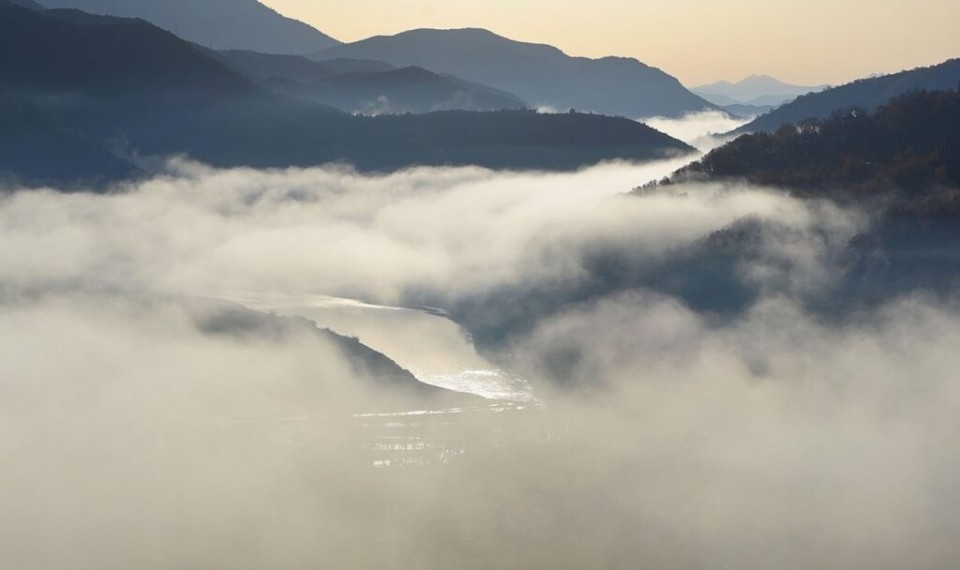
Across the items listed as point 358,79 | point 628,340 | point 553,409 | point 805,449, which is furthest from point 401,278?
point 358,79

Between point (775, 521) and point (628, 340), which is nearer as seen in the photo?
point (775, 521)

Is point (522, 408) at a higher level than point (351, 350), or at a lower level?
lower

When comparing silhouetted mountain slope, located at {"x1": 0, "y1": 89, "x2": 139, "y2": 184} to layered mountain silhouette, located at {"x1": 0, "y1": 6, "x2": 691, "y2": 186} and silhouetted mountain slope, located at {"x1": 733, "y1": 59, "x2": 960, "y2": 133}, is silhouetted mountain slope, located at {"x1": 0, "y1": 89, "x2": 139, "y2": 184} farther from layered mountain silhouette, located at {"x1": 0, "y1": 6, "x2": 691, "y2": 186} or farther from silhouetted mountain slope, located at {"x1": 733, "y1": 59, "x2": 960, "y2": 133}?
silhouetted mountain slope, located at {"x1": 733, "y1": 59, "x2": 960, "y2": 133}

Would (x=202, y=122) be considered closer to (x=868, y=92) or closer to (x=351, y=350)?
(x=868, y=92)

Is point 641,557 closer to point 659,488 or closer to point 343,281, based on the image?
point 659,488

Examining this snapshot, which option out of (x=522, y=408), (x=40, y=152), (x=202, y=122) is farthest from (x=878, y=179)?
(x=202, y=122)

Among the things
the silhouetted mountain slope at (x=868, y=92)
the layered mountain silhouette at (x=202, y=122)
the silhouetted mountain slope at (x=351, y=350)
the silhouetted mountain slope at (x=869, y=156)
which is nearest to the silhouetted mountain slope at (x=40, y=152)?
the layered mountain silhouette at (x=202, y=122)
